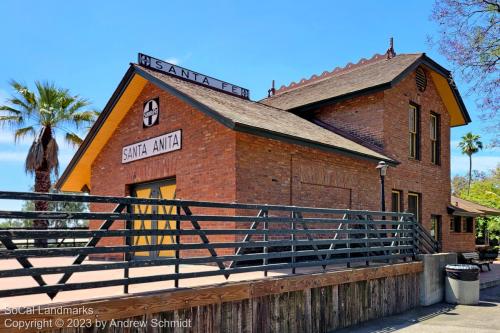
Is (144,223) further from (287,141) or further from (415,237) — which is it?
(415,237)

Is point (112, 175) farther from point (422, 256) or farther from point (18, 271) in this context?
point (18, 271)

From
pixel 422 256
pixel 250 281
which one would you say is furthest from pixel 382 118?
pixel 250 281

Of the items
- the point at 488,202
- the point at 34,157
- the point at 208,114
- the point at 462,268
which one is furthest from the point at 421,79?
the point at 488,202

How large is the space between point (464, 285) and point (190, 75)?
938 cm

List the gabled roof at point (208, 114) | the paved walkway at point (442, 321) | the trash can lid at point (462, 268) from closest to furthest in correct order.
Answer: the paved walkway at point (442, 321) < the gabled roof at point (208, 114) < the trash can lid at point (462, 268)

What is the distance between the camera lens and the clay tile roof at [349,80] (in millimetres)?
15479

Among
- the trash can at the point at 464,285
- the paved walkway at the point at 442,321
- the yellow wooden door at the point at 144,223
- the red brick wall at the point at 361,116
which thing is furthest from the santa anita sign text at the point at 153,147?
the trash can at the point at 464,285

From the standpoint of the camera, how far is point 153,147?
42.2 feet

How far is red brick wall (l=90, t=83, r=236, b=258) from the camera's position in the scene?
10711mm

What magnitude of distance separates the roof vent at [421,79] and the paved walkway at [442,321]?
8380 millimetres

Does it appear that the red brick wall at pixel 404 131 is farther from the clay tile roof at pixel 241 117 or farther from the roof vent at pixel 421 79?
the clay tile roof at pixel 241 117

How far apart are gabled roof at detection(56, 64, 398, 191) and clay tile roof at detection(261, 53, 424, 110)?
263 cm

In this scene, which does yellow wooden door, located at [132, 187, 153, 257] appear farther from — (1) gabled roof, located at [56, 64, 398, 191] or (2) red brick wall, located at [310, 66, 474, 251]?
(2) red brick wall, located at [310, 66, 474, 251]

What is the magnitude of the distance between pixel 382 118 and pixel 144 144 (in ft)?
24.7
